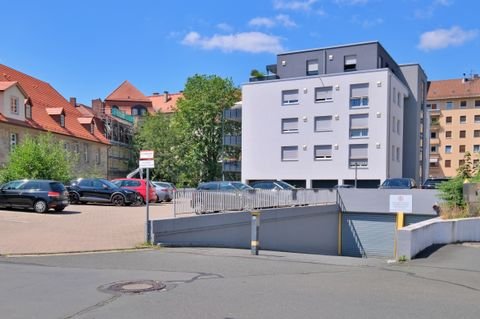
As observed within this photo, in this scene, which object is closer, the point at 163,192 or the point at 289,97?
the point at 163,192

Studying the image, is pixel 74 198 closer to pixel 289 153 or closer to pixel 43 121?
pixel 43 121

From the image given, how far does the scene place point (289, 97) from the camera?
51750 millimetres

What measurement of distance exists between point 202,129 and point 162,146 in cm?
602

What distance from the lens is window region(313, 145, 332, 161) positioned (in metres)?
49.3

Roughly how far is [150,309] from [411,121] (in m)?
55.1

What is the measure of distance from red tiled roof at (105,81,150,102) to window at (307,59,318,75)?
43155mm

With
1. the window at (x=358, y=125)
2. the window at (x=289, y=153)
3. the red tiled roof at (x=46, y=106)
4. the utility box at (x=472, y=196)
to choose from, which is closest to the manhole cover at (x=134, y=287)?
the utility box at (x=472, y=196)

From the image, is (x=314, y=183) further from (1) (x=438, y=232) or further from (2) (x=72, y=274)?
(2) (x=72, y=274)

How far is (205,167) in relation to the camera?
65.5m

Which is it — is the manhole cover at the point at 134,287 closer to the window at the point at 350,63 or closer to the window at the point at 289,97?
the window at the point at 289,97

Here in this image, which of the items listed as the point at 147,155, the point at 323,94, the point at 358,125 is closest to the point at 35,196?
the point at 147,155

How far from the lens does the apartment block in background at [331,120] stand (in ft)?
156

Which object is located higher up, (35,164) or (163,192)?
(35,164)

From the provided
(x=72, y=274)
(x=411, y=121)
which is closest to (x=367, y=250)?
(x=72, y=274)
